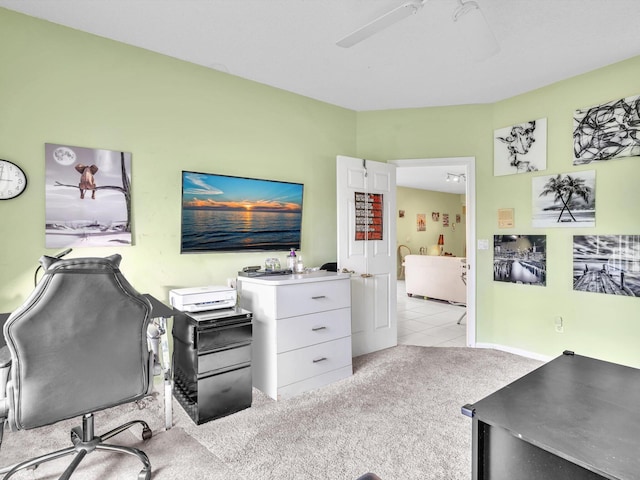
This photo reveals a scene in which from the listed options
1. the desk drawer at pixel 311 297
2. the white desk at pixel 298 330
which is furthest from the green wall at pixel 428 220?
the white desk at pixel 298 330

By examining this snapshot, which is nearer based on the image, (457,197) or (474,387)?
(474,387)

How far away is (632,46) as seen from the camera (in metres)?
2.68

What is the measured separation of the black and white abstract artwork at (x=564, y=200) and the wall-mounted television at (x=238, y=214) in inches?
91.6

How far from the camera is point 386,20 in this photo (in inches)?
70.9

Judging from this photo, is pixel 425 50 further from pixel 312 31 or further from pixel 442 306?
pixel 442 306

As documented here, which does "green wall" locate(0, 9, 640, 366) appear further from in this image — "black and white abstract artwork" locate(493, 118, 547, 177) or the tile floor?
the tile floor

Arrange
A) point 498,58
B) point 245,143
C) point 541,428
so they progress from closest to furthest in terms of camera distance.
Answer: point 541,428 → point 498,58 → point 245,143

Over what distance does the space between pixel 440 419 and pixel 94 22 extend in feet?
11.5

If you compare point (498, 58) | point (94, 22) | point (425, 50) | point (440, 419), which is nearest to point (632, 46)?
point (498, 58)

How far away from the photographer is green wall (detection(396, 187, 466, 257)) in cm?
959

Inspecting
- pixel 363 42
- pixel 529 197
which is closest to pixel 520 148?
pixel 529 197

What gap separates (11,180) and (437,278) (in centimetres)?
597

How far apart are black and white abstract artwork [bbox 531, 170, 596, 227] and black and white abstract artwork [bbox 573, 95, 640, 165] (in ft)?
0.56

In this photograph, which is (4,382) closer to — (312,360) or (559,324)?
(312,360)
